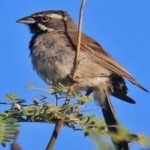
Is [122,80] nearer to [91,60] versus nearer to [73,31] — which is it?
[91,60]

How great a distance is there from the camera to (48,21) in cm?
728

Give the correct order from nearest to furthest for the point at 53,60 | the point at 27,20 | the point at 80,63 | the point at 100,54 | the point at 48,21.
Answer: the point at 53,60 → the point at 80,63 → the point at 100,54 → the point at 27,20 → the point at 48,21

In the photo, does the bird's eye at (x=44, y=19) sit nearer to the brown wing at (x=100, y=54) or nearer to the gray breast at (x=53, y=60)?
the brown wing at (x=100, y=54)

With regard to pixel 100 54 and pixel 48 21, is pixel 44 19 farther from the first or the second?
pixel 100 54

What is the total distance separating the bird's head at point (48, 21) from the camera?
Answer: 7047 mm

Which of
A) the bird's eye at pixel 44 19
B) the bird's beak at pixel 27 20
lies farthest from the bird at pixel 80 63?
the bird's eye at pixel 44 19

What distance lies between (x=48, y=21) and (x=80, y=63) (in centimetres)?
157

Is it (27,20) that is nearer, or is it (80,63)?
(80,63)

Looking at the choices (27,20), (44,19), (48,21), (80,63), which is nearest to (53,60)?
(80,63)

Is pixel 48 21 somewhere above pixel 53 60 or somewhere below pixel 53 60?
above

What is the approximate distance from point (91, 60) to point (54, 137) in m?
A: 4.91

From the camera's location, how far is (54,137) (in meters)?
1.45

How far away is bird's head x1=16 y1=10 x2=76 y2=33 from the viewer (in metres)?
7.05

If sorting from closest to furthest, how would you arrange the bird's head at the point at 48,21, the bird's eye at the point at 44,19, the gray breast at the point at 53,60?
1. the gray breast at the point at 53,60
2. the bird's head at the point at 48,21
3. the bird's eye at the point at 44,19
